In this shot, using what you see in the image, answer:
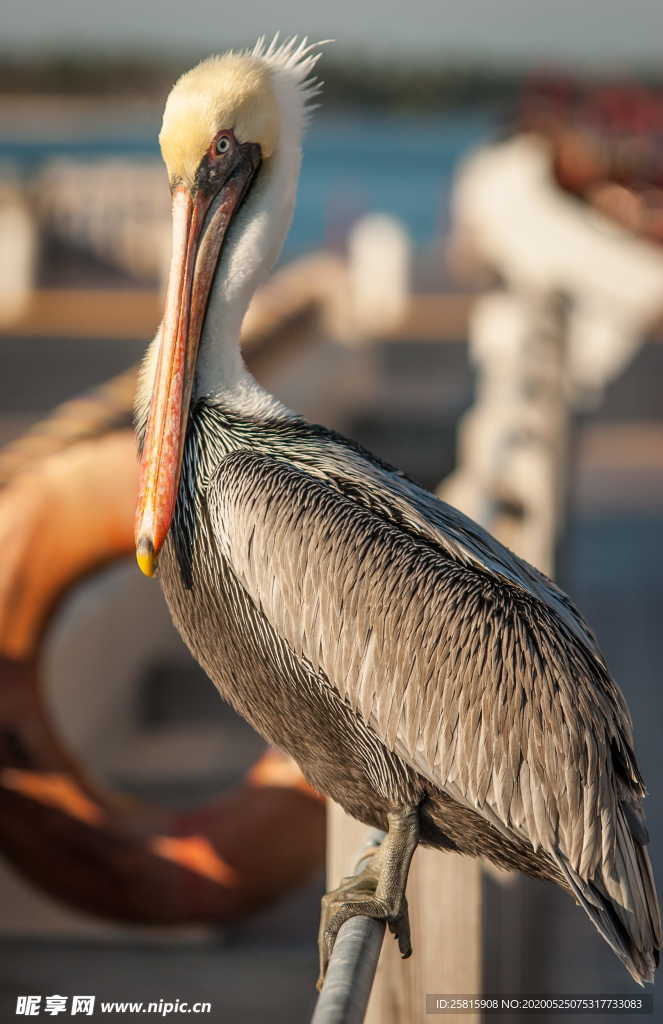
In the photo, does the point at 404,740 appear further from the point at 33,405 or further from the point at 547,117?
the point at 547,117

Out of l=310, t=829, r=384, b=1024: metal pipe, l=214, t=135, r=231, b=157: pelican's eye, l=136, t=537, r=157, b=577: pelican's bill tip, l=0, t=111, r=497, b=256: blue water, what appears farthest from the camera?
l=0, t=111, r=497, b=256: blue water

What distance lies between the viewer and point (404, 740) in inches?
80.8

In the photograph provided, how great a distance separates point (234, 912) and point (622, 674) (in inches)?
84.7

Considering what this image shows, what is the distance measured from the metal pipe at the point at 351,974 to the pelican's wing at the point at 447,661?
25cm

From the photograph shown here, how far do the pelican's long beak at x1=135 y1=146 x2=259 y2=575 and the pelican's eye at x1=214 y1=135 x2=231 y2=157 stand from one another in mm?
27

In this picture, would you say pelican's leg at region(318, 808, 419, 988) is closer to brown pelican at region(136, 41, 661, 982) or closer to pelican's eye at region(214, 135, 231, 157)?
brown pelican at region(136, 41, 661, 982)

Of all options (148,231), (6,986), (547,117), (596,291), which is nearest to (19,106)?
(148,231)

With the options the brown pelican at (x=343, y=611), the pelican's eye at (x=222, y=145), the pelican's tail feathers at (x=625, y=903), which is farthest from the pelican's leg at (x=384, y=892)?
the pelican's eye at (x=222, y=145)

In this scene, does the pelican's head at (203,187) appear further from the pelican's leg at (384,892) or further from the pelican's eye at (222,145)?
the pelican's leg at (384,892)

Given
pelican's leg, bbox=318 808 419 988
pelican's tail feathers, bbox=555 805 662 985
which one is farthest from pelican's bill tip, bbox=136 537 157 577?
pelican's tail feathers, bbox=555 805 662 985

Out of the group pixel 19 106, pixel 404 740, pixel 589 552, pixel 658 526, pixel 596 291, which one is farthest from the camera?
pixel 19 106

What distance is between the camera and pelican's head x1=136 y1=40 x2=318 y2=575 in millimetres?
1979

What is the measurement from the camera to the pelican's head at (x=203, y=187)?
1.98 metres

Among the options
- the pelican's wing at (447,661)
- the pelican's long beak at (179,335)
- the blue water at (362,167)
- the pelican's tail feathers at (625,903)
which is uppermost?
the blue water at (362,167)
